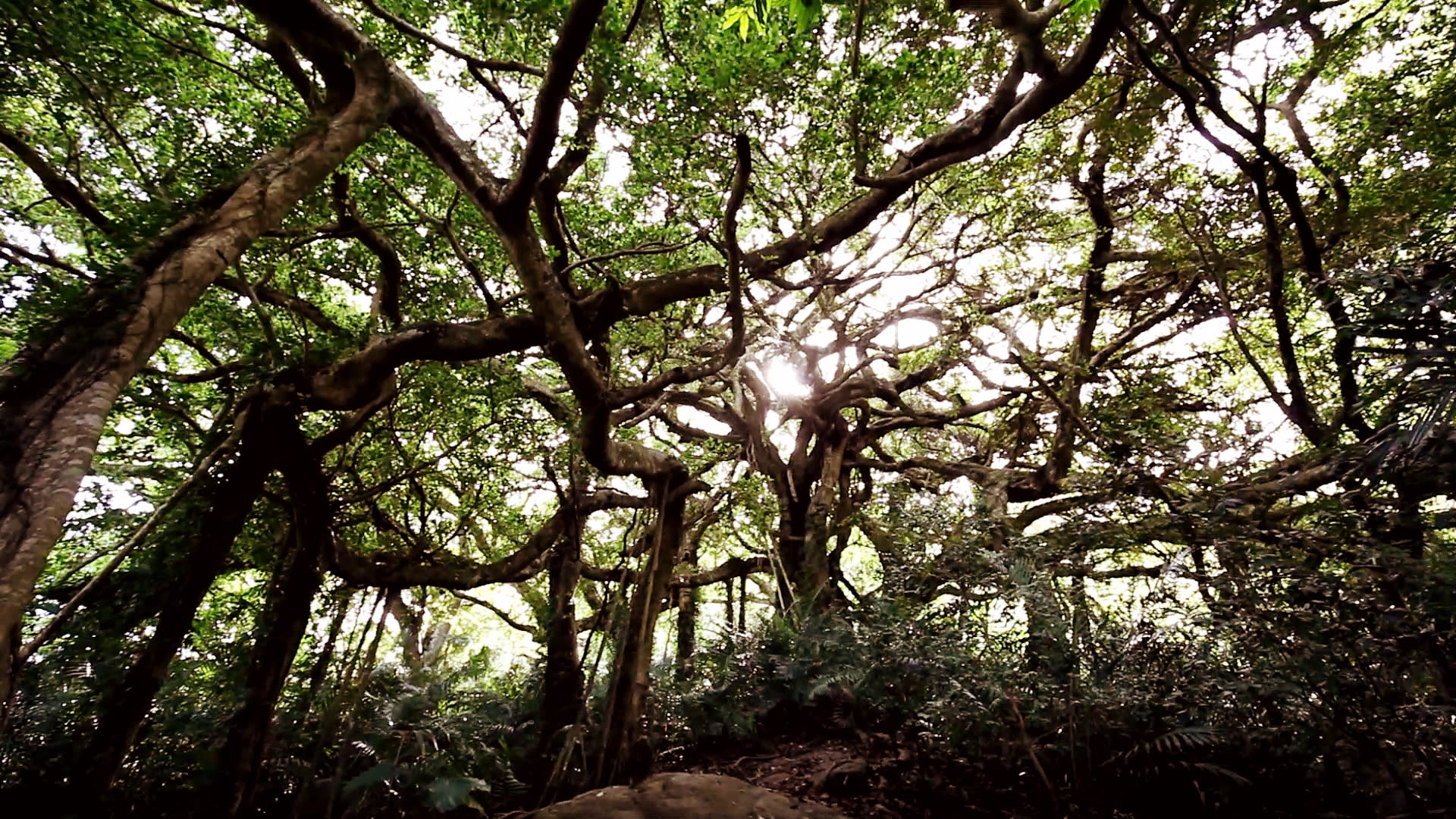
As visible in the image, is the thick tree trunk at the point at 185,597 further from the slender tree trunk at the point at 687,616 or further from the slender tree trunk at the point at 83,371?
the slender tree trunk at the point at 687,616

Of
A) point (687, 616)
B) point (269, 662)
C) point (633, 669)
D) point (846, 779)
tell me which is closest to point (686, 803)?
point (846, 779)

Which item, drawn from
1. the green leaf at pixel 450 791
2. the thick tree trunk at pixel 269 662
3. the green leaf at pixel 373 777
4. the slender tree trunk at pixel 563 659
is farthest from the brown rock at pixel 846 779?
the thick tree trunk at pixel 269 662

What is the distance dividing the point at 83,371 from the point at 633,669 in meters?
3.60

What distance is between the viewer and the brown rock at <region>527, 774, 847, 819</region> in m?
2.96

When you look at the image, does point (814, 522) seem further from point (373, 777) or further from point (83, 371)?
point (83, 371)

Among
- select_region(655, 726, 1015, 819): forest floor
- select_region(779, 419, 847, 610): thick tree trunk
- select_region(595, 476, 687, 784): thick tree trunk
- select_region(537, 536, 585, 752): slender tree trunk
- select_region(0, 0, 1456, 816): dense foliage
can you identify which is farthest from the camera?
select_region(779, 419, 847, 610): thick tree trunk

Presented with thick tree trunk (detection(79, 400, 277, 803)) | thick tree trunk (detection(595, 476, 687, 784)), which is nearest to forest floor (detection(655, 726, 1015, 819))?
thick tree trunk (detection(595, 476, 687, 784))

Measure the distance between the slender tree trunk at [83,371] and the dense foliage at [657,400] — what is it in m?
0.01

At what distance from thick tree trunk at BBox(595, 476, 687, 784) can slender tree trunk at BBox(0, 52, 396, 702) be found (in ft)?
10.2

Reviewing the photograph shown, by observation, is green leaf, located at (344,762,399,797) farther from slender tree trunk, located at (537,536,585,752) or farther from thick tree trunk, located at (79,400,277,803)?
slender tree trunk, located at (537,536,585,752)

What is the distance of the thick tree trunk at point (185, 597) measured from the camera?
120 inches

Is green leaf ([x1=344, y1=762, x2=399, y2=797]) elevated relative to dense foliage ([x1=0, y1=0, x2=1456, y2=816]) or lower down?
lower down

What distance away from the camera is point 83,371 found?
Answer: 1.89 m

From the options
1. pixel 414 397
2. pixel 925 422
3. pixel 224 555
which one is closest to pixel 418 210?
pixel 414 397
